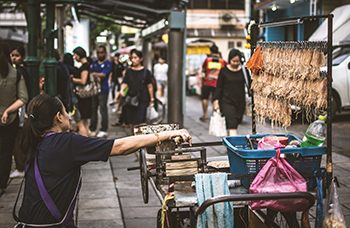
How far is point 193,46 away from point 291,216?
65.9ft

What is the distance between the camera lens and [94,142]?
9.44ft

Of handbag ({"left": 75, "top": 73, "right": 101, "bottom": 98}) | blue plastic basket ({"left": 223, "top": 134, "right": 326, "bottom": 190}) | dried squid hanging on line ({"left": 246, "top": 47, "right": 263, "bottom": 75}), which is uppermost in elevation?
dried squid hanging on line ({"left": 246, "top": 47, "right": 263, "bottom": 75})

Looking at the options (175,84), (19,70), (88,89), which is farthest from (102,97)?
(19,70)

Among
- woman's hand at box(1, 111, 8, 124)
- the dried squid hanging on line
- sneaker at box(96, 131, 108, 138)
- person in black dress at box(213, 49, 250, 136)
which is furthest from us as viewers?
sneaker at box(96, 131, 108, 138)

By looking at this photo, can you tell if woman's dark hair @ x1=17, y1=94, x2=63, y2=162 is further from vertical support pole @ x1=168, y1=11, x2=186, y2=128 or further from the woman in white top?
the woman in white top

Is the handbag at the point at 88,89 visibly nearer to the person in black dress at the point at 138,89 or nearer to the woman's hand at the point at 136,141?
the person in black dress at the point at 138,89

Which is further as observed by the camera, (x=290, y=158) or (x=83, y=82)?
(x=83, y=82)

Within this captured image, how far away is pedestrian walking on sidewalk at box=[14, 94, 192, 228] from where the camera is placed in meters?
2.88

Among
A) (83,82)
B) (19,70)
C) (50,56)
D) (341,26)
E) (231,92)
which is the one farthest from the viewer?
(341,26)

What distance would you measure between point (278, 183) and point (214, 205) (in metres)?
0.42

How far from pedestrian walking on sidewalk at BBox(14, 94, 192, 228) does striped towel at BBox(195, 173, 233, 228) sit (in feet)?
1.63

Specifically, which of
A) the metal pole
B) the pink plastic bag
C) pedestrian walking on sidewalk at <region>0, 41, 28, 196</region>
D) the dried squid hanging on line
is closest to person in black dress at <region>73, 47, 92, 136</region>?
the metal pole

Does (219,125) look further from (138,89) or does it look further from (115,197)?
(115,197)

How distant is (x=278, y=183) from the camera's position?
9.66 feet
